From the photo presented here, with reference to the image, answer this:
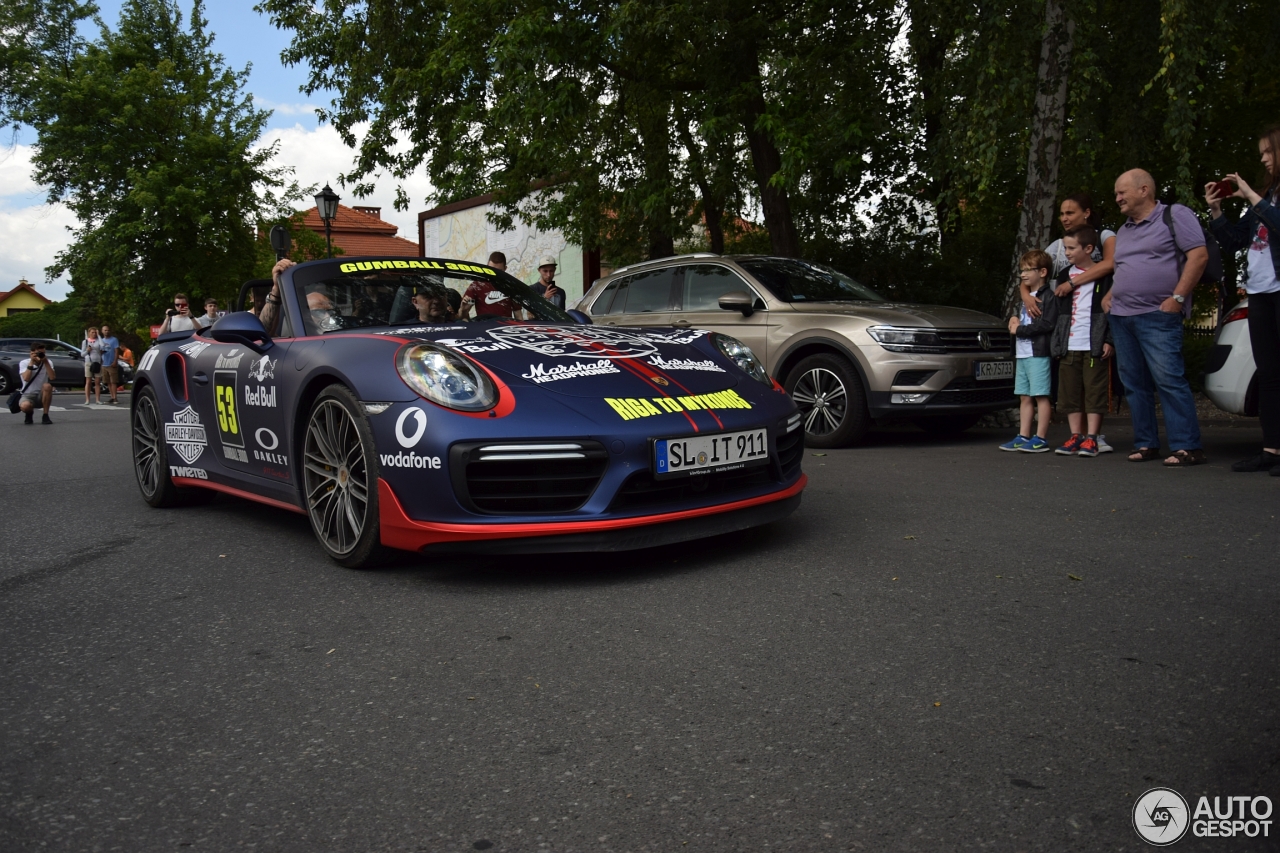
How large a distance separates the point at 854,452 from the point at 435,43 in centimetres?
1112

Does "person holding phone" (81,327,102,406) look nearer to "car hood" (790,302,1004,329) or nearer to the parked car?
the parked car

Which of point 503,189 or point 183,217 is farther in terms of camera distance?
point 183,217

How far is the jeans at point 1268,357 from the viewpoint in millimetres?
6188

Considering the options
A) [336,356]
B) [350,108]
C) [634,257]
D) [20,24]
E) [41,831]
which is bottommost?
[41,831]

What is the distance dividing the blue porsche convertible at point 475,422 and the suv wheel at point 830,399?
3.47 metres

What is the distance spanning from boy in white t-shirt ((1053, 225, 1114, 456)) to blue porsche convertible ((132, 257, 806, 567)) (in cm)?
329

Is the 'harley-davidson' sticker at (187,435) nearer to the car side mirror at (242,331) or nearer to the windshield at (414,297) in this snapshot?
the car side mirror at (242,331)

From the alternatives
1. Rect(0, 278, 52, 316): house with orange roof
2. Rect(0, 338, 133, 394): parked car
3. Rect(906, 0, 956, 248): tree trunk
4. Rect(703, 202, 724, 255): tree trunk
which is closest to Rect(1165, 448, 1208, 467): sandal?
Rect(906, 0, 956, 248): tree trunk

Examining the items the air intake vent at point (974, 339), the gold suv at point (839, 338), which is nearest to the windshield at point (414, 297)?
the gold suv at point (839, 338)

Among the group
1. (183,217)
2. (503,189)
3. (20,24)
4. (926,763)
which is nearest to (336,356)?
(926,763)

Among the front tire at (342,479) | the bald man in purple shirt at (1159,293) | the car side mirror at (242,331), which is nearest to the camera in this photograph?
the front tire at (342,479)

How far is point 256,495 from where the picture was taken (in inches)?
202

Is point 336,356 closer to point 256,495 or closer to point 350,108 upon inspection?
point 256,495

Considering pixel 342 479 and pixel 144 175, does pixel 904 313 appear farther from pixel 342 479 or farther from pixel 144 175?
pixel 144 175
